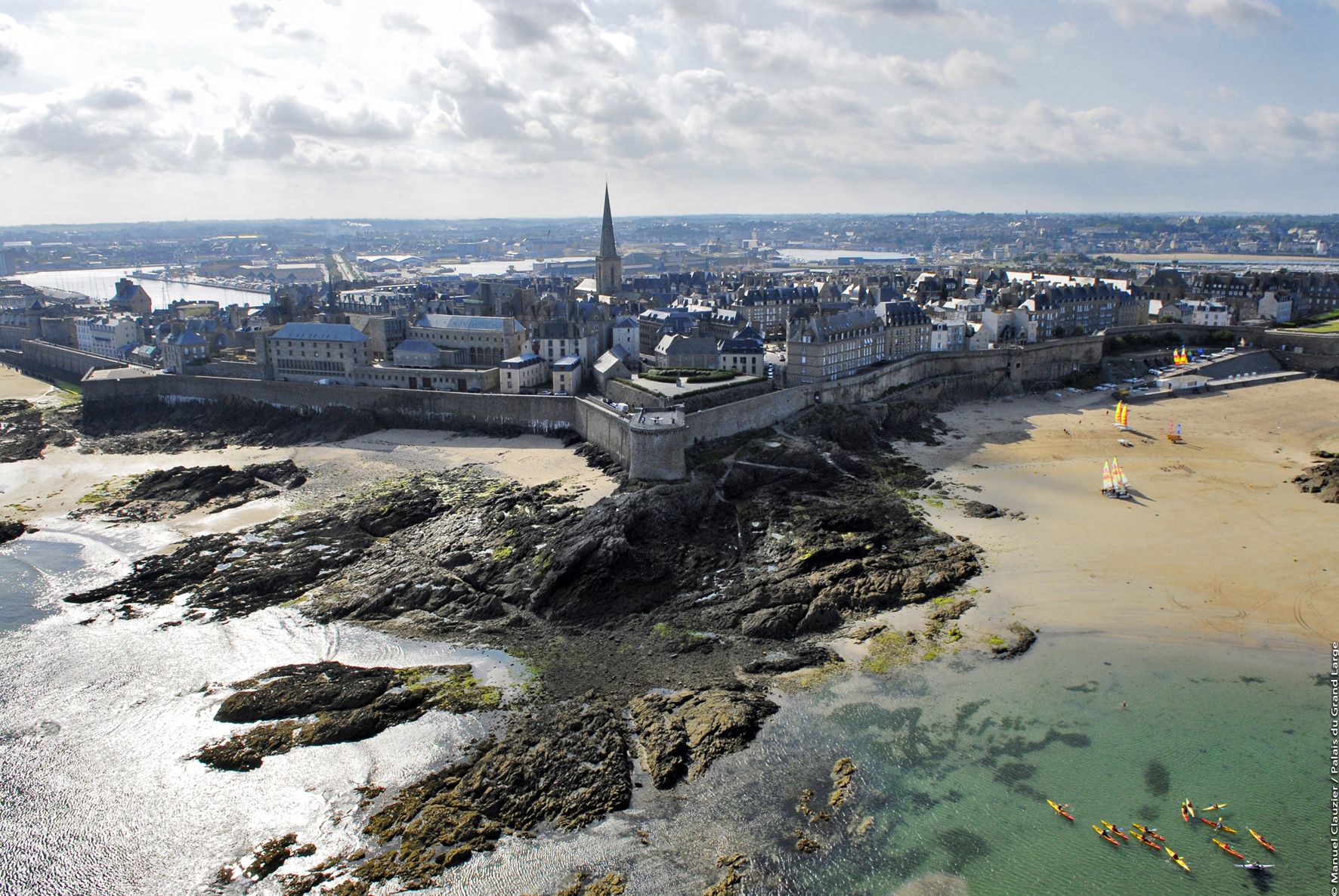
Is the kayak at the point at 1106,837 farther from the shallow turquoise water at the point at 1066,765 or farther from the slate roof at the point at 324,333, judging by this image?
the slate roof at the point at 324,333

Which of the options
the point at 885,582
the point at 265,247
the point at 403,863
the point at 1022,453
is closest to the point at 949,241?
the point at 265,247

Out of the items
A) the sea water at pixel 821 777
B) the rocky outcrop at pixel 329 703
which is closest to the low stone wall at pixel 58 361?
the sea water at pixel 821 777

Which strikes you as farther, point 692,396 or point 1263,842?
point 692,396

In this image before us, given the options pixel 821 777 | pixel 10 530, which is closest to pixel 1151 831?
pixel 821 777

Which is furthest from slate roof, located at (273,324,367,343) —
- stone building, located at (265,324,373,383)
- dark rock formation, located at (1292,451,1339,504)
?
dark rock formation, located at (1292,451,1339,504)

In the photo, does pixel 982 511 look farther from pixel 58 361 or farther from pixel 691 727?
pixel 58 361

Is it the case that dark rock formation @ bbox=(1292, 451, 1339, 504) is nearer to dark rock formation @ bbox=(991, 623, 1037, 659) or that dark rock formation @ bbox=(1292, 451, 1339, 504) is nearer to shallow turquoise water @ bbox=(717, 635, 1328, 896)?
shallow turquoise water @ bbox=(717, 635, 1328, 896)
